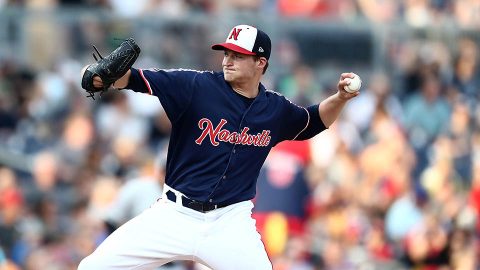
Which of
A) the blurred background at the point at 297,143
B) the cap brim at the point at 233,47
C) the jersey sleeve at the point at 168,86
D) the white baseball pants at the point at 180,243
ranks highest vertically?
the cap brim at the point at 233,47

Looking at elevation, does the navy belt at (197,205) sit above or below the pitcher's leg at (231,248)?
above

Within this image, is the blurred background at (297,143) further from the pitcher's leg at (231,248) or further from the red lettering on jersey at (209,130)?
the red lettering on jersey at (209,130)

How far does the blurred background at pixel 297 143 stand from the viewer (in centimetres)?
1286

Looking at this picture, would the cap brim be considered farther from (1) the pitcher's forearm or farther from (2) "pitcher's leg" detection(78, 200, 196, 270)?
(2) "pitcher's leg" detection(78, 200, 196, 270)

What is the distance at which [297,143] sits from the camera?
13.5 meters

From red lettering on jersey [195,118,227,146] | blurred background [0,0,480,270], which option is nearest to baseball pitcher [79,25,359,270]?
red lettering on jersey [195,118,227,146]

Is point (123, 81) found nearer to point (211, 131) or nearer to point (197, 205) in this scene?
point (211, 131)

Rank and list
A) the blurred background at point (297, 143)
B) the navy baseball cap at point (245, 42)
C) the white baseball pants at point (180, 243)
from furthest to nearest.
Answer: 1. the blurred background at point (297, 143)
2. the navy baseball cap at point (245, 42)
3. the white baseball pants at point (180, 243)

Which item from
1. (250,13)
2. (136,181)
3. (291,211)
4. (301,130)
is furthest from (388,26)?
(301,130)

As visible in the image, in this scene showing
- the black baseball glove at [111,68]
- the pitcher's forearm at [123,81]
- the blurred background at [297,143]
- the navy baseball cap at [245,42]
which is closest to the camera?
the black baseball glove at [111,68]

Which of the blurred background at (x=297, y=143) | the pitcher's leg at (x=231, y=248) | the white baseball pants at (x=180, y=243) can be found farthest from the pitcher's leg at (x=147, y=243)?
the blurred background at (x=297, y=143)

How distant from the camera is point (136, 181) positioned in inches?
423

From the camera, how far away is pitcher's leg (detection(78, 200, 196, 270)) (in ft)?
26.1

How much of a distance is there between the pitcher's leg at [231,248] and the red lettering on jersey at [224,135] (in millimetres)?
441
